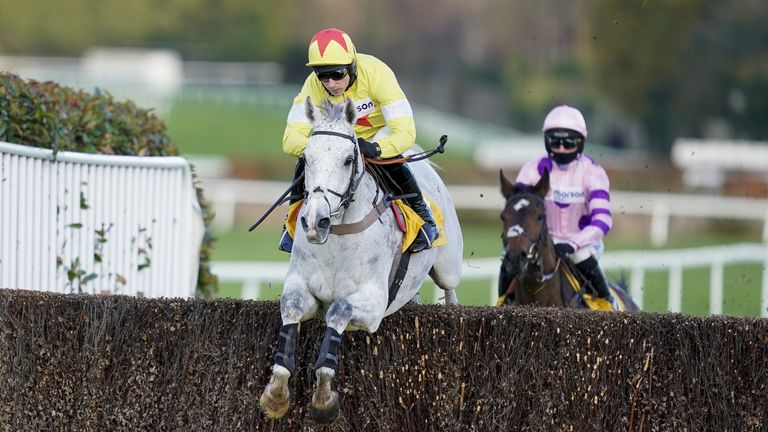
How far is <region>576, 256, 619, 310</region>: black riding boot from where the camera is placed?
26.5 ft

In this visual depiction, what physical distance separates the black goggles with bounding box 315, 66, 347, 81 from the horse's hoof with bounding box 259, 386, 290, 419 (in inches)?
55.7

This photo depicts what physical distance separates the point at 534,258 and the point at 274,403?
236 cm

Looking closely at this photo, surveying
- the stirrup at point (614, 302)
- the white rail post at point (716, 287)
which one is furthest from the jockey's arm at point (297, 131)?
the white rail post at point (716, 287)

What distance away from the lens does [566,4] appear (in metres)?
54.4

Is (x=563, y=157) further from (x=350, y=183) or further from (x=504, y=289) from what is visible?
(x=350, y=183)

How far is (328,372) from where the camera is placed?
562 centimetres

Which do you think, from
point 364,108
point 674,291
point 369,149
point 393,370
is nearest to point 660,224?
point 674,291

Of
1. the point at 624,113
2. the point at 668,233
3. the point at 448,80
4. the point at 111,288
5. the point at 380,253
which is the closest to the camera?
the point at 380,253

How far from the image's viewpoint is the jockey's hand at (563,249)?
7.95 m

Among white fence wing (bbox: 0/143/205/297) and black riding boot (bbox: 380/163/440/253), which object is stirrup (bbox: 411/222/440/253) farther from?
white fence wing (bbox: 0/143/205/297)

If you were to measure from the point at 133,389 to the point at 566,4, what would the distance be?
5004 centimetres

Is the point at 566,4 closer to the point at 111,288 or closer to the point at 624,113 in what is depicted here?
the point at 624,113

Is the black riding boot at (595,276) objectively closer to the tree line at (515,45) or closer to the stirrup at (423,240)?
the stirrup at (423,240)

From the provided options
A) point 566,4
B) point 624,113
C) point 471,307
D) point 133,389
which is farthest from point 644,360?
point 566,4
